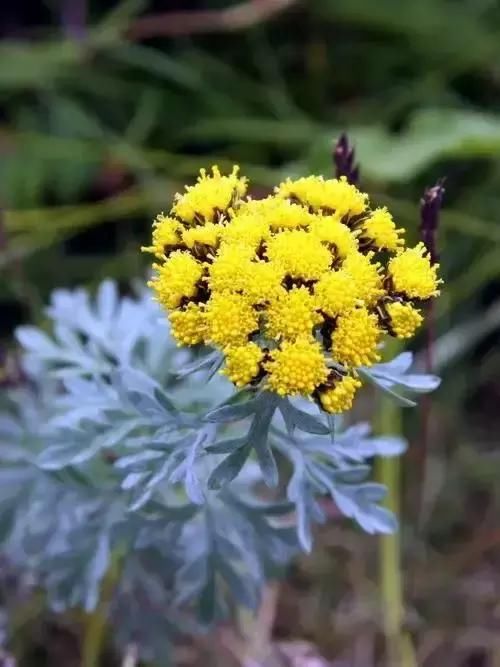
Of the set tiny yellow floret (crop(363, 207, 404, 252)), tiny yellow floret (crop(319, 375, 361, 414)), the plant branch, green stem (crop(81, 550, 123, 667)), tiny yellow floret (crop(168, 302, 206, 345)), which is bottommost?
green stem (crop(81, 550, 123, 667))

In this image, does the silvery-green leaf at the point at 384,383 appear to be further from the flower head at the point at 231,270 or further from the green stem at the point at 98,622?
the green stem at the point at 98,622

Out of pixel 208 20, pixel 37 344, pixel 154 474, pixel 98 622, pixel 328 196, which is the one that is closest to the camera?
pixel 328 196

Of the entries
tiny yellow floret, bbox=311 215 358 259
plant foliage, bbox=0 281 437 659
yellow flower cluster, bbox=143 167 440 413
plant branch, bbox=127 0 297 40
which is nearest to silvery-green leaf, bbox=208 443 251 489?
plant foliage, bbox=0 281 437 659

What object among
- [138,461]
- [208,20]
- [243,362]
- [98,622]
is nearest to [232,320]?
[243,362]

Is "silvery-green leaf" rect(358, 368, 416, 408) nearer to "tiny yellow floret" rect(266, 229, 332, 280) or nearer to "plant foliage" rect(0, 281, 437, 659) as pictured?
"plant foliage" rect(0, 281, 437, 659)

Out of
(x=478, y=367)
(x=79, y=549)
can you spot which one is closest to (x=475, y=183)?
(x=478, y=367)

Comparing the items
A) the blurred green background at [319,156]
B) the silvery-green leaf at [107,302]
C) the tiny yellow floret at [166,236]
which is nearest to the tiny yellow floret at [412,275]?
the tiny yellow floret at [166,236]

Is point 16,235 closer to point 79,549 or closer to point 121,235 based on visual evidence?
point 121,235

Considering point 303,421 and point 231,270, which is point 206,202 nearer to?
point 231,270
